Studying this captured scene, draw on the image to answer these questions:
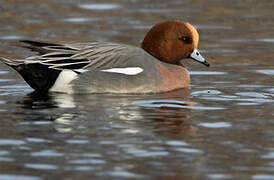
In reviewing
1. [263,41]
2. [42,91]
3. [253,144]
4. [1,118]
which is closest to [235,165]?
[253,144]

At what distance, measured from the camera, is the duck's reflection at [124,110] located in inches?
307

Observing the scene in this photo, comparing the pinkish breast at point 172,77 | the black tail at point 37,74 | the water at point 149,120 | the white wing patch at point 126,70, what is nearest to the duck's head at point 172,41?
the pinkish breast at point 172,77

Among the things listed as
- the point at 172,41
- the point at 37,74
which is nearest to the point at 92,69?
the point at 37,74

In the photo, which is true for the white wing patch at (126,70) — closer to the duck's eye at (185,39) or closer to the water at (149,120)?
the water at (149,120)

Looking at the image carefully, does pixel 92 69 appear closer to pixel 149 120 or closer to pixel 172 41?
pixel 172 41

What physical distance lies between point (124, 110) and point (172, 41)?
6.14ft

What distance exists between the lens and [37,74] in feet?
31.2

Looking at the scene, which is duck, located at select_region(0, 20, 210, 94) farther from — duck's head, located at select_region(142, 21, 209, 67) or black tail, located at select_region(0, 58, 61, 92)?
duck's head, located at select_region(142, 21, 209, 67)

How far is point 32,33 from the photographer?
13531mm

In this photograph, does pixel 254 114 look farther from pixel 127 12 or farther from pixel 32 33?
pixel 127 12

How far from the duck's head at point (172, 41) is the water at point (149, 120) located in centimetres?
43

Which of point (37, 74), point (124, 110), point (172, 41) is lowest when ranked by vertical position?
point (124, 110)

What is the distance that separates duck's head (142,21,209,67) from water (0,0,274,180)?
1.40 ft

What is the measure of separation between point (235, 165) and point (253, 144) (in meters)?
0.66
